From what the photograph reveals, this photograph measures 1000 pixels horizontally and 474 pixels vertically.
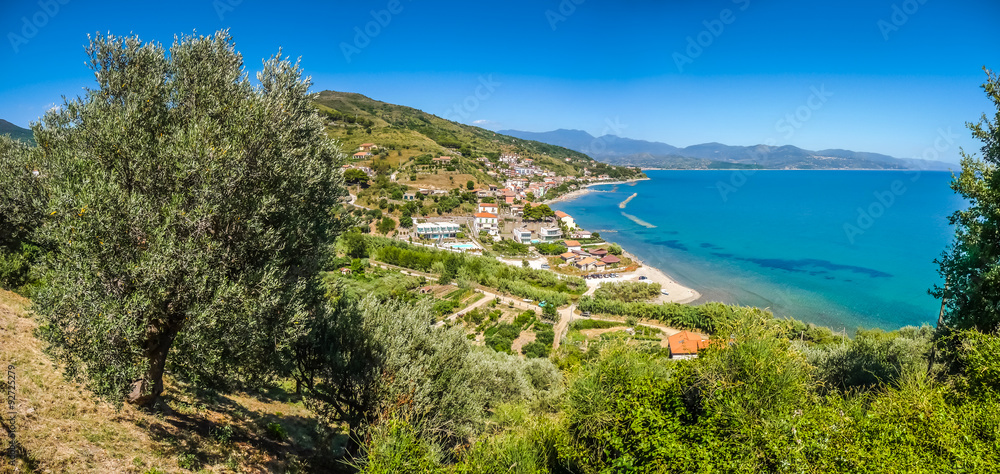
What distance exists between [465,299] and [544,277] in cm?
1099

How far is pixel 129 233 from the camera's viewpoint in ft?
17.0

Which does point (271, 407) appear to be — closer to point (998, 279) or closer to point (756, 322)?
point (756, 322)

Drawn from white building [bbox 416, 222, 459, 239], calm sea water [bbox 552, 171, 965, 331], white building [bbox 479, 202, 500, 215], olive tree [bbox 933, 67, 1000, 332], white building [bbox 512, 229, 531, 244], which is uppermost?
olive tree [bbox 933, 67, 1000, 332]

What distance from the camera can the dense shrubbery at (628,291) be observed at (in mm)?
40094

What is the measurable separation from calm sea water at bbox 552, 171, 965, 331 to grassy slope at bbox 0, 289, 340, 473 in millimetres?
41551

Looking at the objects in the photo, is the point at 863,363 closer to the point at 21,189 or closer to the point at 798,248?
the point at 21,189

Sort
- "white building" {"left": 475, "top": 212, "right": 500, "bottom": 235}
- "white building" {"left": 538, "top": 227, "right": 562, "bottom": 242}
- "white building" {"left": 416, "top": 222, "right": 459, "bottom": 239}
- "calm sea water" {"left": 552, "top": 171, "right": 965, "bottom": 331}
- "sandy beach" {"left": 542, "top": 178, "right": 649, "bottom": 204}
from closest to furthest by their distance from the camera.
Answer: "calm sea water" {"left": 552, "top": 171, "right": 965, "bottom": 331} → "white building" {"left": 416, "top": 222, "right": 459, "bottom": 239} → "white building" {"left": 538, "top": 227, "right": 562, "bottom": 242} → "white building" {"left": 475, "top": 212, "right": 500, "bottom": 235} → "sandy beach" {"left": 542, "top": 178, "right": 649, "bottom": 204}

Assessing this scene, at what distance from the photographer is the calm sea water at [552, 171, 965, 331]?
42812 millimetres

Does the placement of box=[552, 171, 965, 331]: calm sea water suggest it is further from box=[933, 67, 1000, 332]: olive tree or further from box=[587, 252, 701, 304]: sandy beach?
box=[933, 67, 1000, 332]: olive tree

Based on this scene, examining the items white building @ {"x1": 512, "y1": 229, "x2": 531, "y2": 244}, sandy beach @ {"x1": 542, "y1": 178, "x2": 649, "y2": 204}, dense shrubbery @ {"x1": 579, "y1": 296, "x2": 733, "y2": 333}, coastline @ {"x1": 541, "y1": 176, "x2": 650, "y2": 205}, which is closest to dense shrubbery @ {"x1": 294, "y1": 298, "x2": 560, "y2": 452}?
→ dense shrubbery @ {"x1": 579, "y1": 296, "x2": 733, "y2": 333}

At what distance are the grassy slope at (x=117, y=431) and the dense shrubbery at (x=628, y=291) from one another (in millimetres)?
33597

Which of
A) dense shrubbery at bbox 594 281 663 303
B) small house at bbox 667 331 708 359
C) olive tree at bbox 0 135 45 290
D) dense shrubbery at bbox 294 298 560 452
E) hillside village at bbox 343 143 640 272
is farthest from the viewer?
hillside village at bbox 343 143 640 272

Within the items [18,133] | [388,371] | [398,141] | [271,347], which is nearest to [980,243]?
[388,371]

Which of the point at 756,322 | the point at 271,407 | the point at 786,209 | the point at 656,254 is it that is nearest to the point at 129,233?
the point at 271,407
